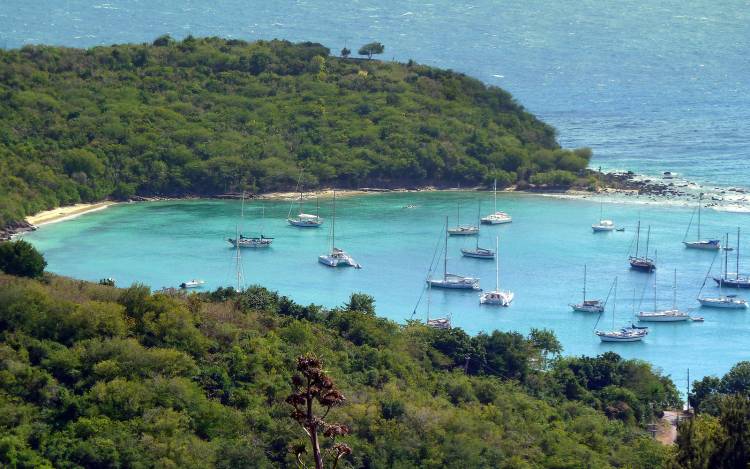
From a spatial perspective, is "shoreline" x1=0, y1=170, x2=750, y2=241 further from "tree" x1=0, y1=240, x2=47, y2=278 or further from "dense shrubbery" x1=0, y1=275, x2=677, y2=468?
"dense shrubbery" x1=0, y1=275, x2=677, y2=468

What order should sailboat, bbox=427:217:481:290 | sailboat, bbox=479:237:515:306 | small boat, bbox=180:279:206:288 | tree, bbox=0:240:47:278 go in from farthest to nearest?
sailboat, bbox=427:217:481:290 < small boat, bbox=180:279:206:288 < sailboat, bbox=479:237:515:306 < tree, bbox=0:240:47:278

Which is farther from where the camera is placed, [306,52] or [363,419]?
[306,52]

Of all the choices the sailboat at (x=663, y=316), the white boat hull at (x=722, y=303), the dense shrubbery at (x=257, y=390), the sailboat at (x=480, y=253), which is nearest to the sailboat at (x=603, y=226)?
the sailboat at (x=480, y=253)

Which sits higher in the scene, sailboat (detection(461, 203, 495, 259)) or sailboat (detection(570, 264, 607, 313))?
sailboat (detection(461, 203, 495, 259))

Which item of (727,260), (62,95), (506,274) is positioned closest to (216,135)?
(62,95)

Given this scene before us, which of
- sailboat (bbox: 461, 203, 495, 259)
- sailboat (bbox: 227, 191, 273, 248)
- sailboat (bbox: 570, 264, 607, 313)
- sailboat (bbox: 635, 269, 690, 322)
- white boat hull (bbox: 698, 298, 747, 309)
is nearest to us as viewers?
sailboat (bbox: 635, 269, 690, 322)

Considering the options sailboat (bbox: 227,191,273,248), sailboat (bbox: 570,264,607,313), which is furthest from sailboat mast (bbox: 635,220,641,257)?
sailboat (bbox: 227,191,273,248)

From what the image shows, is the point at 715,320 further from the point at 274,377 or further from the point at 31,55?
the point at 31,55
